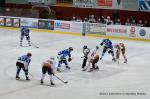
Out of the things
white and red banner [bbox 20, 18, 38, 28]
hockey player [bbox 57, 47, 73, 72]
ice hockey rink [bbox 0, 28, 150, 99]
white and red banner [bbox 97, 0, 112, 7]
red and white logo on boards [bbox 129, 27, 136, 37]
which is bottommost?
ice hockey rink [bbox 0, 28, 150, 99]

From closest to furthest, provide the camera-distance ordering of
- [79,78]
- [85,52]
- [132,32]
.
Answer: [79,78] < [85,52] < [132,32]

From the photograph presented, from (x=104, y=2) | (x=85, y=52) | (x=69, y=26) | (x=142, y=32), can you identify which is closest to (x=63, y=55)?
(x=85, y=52)

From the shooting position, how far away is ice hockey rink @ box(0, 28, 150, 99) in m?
13.5

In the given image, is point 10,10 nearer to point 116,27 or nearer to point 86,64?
point 116,27

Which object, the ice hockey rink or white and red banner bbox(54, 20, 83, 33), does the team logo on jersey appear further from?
white and red banner bbox(54, 20, 83, 33)

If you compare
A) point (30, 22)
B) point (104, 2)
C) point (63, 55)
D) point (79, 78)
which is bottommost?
point (79, 78)

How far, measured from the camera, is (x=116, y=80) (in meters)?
15.5

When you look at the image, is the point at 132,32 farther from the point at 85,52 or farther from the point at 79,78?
the point at 79,78

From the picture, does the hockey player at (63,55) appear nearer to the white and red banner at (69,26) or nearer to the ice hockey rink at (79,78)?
the ice hockey rink at (79,78)

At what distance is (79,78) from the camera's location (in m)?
15.7

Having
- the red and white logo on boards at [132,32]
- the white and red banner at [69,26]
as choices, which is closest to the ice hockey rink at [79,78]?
the red and white logo on boards at [132,32]

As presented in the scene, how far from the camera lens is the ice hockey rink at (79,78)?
44.2ft

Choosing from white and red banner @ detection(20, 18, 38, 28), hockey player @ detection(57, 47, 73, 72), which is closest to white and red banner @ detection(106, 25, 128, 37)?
white and red banner @ detection(20, 18, 38, 28)

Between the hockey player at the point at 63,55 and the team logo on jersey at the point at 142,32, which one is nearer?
the hockey player at the point at 63,55
